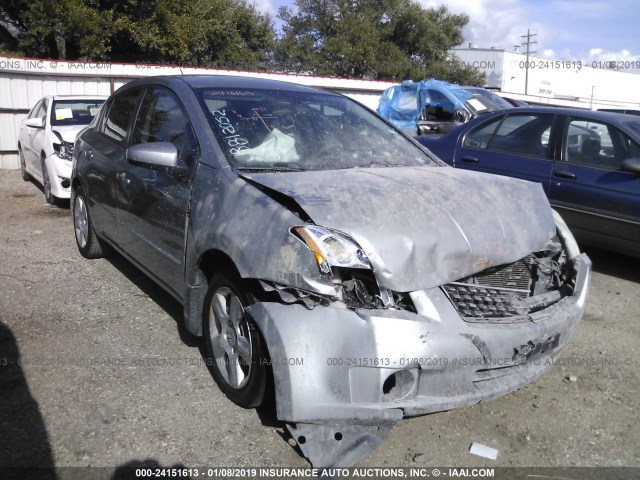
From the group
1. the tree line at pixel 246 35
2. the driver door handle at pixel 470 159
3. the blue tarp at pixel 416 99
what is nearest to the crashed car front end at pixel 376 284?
the driver door handle at pixel 470 159

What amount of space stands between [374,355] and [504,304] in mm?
781

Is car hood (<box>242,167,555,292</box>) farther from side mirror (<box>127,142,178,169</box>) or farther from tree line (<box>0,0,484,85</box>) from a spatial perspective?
tree line (<box>0,0,484,85</box>)

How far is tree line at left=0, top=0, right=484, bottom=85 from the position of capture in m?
20.5

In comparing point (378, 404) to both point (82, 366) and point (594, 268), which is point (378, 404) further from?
point (594, 268)

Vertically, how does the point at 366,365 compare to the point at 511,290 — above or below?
below

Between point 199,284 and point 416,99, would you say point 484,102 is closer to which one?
point 416,99

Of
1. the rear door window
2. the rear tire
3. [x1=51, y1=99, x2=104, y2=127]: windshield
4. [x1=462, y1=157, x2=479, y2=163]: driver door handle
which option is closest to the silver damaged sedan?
the rear door window

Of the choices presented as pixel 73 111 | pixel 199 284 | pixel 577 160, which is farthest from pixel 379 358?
pixel 73 111

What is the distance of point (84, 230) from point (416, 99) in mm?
8972

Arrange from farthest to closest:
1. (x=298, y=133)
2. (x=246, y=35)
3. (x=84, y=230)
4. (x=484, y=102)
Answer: (x=246, y=35)
(x=484, y=102)
(x=84, y=230)
(x=298, y=133)

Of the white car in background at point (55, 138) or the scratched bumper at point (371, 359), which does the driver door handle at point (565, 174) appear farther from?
the white car in background at point (55, 138)

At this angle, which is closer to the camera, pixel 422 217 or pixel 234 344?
pixel 422 217

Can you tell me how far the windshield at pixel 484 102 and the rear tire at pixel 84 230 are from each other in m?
8.24

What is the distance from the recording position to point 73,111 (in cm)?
848
